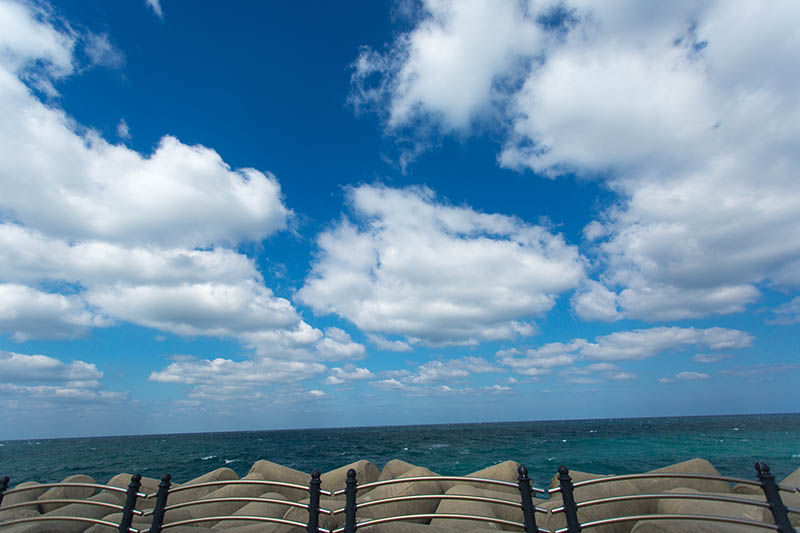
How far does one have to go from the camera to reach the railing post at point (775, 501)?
4.52 metres

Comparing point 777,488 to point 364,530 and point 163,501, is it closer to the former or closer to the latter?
point 364,530

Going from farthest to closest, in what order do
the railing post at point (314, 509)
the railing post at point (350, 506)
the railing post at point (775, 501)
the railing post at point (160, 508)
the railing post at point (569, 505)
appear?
1. the railing post at point (160, 508)
2. the railing post at point (314, 509)
3. the railing post at point (350, 506)
4. the railing post at point (569, 505)
5. the railing post at point (775, 501)

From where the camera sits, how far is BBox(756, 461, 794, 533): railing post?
4.52 meters

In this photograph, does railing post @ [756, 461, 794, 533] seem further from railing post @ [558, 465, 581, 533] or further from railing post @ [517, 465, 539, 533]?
railing post @ [517, 465, 539, 533]

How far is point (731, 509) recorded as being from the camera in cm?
761

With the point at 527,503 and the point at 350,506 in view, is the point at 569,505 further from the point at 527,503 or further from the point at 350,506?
the point at 350,506

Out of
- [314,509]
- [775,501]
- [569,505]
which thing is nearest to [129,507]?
[314,509]

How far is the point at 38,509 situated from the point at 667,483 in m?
15.2

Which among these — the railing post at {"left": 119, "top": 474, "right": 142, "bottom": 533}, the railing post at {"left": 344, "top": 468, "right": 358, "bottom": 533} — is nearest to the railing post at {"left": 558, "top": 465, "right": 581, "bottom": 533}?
the railing post at {"left": 344, "top": 468, "right": 358, "bottom": 533}

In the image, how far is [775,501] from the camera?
4.59m

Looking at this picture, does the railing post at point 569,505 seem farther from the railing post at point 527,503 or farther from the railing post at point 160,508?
the railing post at point 160,508

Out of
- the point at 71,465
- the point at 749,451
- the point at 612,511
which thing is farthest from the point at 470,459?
the point at 71,465

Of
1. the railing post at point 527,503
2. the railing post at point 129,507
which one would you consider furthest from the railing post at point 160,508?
the railing post at point 527,503

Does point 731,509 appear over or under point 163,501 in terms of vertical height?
under
